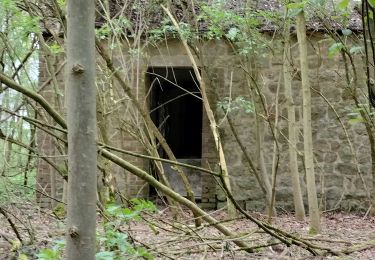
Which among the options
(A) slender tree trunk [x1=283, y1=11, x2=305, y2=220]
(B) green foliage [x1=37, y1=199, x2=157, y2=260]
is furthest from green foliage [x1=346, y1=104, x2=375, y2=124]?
(A) slender tree trunk [x1=283, y1=11, x2=305, y2=220]

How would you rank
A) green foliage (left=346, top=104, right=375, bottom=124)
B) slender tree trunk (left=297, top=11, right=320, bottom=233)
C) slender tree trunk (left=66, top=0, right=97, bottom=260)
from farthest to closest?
slender tree trunk (left=297, top=11, right=320, bottom=233) → green foliage (left=346, top=104, right=375, bottom=124) → slender tree trunk (left=66, top=0, right=97, bottom=260)

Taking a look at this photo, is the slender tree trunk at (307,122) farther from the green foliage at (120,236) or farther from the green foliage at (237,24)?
the green foliage at (120,236)

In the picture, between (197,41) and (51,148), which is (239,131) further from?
(51,148)

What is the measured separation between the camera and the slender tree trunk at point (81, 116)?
1.40 m

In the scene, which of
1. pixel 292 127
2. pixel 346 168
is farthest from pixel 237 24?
pixel 346 168

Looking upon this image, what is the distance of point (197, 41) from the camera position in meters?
7.93

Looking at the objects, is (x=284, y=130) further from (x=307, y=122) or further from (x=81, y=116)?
(x=81, y=116)

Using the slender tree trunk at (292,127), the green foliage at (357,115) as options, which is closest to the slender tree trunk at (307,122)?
the slender tree trunk at (292,127)

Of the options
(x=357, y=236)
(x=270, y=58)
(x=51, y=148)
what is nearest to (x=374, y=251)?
(x=357, y=236)

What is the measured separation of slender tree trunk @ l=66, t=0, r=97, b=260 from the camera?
4.60 ft

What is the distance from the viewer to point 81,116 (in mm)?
1407

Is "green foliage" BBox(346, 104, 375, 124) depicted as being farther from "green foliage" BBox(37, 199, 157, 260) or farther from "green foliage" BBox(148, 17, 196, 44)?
"green foliage" BBox(148, 17, 196, 44)

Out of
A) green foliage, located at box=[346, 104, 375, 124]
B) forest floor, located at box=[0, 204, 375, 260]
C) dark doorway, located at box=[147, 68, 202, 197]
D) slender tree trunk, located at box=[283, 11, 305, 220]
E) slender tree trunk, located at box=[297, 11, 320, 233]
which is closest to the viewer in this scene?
green foliage, located at box=[346, 104, 375, 124]

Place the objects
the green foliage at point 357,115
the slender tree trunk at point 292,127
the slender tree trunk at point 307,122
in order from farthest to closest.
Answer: the slender tree trunk at point 292,127 → the slender tree trunk at point 307,122 → the green foliage at point 357,115
